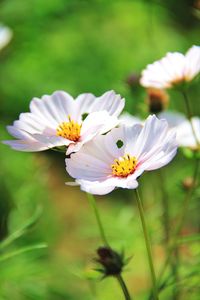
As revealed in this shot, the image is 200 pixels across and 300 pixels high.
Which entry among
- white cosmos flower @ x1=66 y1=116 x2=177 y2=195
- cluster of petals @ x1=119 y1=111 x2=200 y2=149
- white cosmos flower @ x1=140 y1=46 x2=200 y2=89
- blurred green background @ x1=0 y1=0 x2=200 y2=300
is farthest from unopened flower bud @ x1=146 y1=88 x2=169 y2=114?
A: blurred green background @ x1=0 y1=0 x2=200 y2=300

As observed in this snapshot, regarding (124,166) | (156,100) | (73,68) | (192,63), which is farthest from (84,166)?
(73,68)

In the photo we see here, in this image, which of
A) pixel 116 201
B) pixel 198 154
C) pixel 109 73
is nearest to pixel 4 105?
pixel 109 73

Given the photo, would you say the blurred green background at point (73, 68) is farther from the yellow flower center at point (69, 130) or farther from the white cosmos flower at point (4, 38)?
the yellow flower center at point (69, 130)

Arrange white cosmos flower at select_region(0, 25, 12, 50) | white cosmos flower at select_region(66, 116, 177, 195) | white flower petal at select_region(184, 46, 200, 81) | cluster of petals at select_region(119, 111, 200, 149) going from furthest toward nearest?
1. white cosmos flower at select_region(0, 25, 12, 50)
2. cluster of petals at select_region(119, 111, 200, 149)
3. white flower petal at select_region(184, 46, 200, 81)
4. white cosmos flower at select_region(66, 116, 177, 195)

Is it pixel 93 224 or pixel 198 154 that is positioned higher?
pixel 198 154

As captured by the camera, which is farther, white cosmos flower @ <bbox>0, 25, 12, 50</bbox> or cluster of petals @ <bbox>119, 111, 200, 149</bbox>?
white cosmos flower @ <bbox>0, 25, 12, 50</bbox>

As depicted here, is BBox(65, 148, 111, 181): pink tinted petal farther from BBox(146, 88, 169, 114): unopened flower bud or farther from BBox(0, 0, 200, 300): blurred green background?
BBox(0, 0, 200, 300): blurred green background

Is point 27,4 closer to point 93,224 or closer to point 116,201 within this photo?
point 116,201
